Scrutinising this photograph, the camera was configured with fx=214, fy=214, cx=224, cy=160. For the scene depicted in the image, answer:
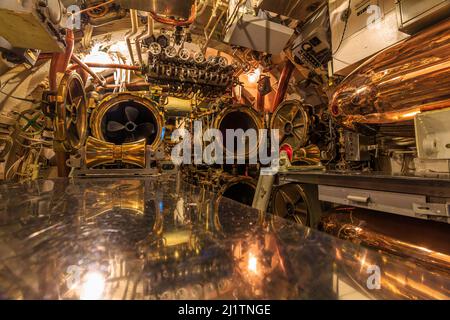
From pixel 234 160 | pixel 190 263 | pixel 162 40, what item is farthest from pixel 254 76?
pixel 190 263

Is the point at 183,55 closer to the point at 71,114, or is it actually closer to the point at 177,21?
the point at 177,21

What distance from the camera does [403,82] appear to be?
1.43m

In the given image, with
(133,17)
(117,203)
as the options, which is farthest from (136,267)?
(133,17)

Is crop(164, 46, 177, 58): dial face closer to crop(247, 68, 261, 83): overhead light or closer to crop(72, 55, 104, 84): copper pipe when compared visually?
crop(72, 55, 104, 84): copper pipe

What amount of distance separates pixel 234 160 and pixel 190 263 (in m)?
2.83

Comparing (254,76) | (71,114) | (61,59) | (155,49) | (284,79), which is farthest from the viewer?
(254,76)

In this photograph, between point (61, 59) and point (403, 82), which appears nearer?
point (403, 82)

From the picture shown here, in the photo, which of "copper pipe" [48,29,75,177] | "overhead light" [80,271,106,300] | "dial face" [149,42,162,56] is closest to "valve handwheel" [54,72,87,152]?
"copper pipe" [48,29,75,177]

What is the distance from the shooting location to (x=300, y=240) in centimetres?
62

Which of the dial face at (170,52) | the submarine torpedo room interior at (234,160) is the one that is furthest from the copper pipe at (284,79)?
the dial face at (170,52)

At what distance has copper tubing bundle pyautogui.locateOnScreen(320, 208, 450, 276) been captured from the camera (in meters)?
1.09
